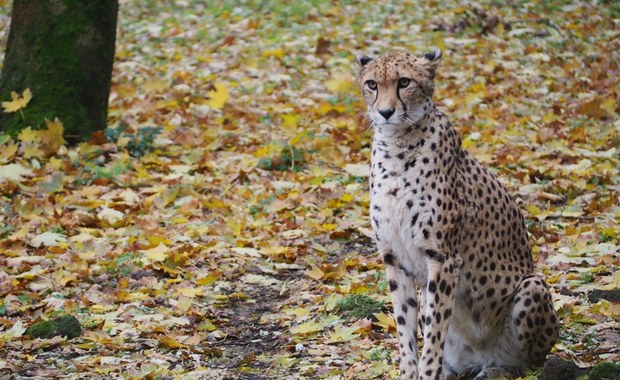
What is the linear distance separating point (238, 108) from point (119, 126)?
6.24ft

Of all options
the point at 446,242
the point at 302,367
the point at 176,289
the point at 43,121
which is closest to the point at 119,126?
the point at 43,121

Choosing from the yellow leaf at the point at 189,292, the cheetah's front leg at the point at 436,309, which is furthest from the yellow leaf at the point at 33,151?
the cheetah's front leg at the point at 436,309

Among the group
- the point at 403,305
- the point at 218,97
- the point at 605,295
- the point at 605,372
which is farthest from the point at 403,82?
the point at 218,97

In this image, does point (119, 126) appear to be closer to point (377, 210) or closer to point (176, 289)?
point (176, 289)

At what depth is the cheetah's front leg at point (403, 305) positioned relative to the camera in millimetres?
5656

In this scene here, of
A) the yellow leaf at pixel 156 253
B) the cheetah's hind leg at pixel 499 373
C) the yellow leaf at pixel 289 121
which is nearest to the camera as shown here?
the cheetah's hind leg at pixel 499 373

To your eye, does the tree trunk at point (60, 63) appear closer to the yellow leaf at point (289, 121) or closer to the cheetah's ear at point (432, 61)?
the yellow leaf at point (289, 121)

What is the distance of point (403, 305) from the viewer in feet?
18.7

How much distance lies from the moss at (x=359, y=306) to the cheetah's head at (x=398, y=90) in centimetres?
185

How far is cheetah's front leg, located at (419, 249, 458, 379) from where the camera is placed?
548 cm

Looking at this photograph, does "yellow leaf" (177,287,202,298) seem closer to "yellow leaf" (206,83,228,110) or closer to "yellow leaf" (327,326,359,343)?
"yellow leaf" (327,326,359,343)

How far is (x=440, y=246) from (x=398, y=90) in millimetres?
923

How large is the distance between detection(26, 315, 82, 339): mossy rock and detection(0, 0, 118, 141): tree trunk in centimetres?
447

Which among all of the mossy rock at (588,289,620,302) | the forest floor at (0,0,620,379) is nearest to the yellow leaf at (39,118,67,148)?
the forest floor at (0,0,620,379)
